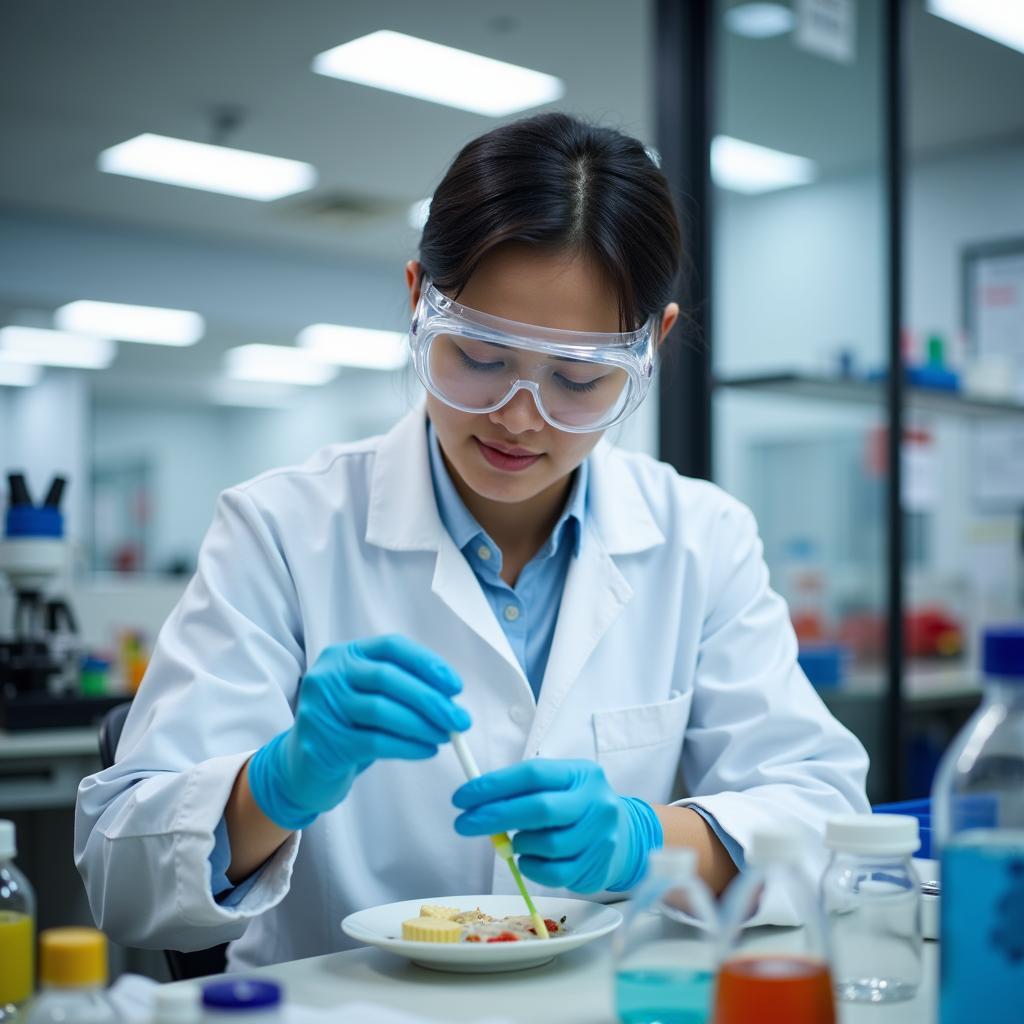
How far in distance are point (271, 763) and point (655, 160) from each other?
2.77ft

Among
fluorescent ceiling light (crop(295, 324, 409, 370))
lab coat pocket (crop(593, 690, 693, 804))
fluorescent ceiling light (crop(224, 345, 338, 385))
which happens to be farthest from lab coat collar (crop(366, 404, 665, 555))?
fluorescent ceiling light (crop(224, 345, 338, 385))

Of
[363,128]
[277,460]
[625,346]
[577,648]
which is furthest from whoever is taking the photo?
[277,460]

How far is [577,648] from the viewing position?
1.40m

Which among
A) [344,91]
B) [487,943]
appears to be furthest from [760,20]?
[487,943]

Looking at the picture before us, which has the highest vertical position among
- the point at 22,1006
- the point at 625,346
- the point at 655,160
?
the point at 655,160

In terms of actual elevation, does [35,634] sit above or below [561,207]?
below

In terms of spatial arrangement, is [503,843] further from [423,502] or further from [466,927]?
[423,502]

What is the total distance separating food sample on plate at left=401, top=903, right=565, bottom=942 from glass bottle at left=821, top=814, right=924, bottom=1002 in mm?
233

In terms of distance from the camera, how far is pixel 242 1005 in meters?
0.66

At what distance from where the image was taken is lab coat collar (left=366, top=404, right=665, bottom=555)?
1.43m

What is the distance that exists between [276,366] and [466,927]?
961cm

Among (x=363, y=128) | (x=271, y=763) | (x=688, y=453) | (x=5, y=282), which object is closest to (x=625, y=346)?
(x=271, y=763)

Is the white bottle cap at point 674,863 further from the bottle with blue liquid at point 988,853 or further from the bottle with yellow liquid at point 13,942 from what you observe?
the bottle with yellow liquid at point 13,942

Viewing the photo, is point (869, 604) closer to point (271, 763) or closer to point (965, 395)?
point (965, 395)
